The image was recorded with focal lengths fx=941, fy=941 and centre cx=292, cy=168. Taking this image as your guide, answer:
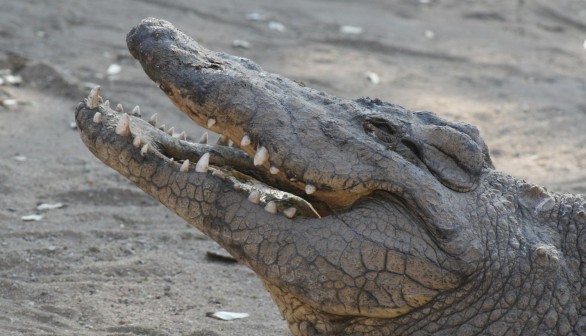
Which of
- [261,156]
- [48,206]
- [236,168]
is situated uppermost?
[261,156]

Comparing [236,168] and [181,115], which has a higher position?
[236,168]

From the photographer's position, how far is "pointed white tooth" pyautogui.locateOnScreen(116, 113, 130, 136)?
4.02m

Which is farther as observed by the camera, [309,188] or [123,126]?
[123,126]

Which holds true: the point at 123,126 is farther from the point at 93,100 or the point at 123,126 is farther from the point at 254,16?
the point at 254,16

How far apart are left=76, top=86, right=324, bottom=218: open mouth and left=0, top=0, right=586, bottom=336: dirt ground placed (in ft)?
3.24

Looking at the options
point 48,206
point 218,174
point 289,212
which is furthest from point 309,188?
point 48,206

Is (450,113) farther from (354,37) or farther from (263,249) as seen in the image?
(263,249)

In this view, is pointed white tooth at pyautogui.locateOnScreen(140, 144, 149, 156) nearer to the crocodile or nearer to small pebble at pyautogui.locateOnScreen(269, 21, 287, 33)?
the crocodile

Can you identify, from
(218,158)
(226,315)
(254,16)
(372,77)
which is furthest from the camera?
(254,16)

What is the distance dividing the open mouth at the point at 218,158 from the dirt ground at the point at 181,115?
987mm

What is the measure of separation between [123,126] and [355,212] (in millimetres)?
1059

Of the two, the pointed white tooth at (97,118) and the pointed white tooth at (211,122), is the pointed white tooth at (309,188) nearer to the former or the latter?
the pointed white tooth at (211,122)

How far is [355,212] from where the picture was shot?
12.8 ft

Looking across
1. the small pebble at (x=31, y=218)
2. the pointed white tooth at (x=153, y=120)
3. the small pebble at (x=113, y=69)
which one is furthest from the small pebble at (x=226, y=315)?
the small pebble at (x=113, y=69)
